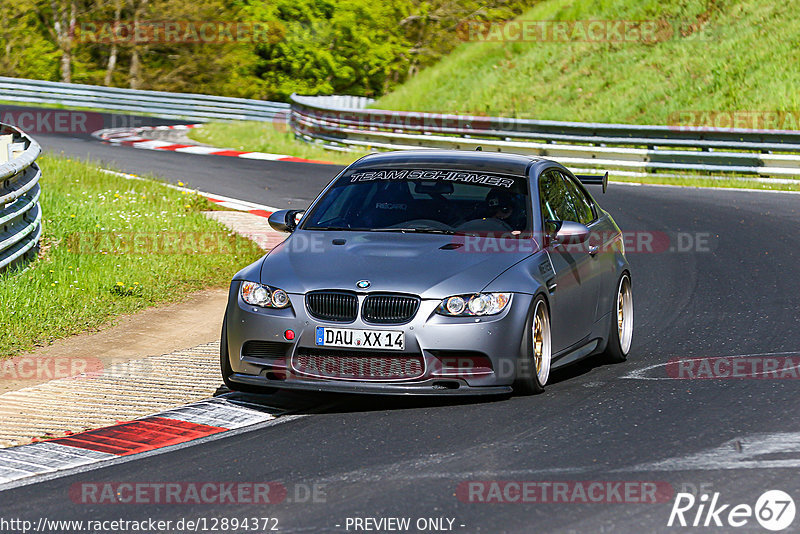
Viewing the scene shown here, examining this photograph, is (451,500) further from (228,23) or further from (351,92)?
(351,92)

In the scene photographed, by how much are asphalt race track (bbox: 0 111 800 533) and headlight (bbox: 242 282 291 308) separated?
683mm

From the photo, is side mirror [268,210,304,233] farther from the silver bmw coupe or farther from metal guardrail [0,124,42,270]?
metal guardrail [0,124,42,270]

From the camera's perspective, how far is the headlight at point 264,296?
727 centimetres

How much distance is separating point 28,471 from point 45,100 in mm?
33172

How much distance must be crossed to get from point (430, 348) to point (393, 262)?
656 millimetres

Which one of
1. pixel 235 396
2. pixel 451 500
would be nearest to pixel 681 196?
pixel 235 396

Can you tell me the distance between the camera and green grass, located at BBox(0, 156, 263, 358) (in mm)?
10195

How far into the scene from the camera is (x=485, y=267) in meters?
7.34

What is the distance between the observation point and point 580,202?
9.27 meters

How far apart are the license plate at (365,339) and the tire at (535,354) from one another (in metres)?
0.77

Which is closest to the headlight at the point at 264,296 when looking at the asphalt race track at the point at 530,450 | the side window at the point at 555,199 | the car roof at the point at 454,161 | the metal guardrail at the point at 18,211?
the asphalt race track at the point at 530,450
